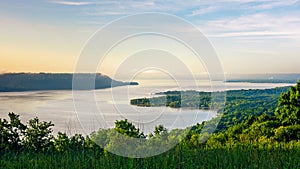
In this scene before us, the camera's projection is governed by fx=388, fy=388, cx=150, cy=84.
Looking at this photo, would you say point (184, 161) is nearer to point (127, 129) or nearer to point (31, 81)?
point (127, 129)

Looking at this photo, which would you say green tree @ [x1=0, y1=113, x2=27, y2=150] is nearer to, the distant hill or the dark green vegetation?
the dark green vegetation

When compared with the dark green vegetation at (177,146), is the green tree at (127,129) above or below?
above

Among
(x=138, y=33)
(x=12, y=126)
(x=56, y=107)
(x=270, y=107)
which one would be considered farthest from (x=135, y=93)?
(x=270, y=107)

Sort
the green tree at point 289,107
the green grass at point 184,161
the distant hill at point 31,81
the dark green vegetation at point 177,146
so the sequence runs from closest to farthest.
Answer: the green grass at point 184,161 → the dark green vegetation at point 177,146 → the distant hill at point 31,81 → the green tree at point 289,107

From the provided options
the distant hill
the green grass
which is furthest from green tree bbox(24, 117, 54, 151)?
the distant hill

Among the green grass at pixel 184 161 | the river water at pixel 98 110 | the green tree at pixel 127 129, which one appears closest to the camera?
the green grass at pixel 184 161

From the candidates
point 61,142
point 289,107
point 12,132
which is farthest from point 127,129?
point 289,107

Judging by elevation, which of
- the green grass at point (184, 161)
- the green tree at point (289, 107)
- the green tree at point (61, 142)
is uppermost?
the green tree at point (289, 107)

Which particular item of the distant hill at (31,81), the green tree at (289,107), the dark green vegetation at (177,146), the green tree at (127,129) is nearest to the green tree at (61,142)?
the dark green vegetation at (177,146)

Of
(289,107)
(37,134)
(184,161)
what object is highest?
(289,107)

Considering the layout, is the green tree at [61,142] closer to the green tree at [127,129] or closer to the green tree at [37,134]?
the green tree at [37,134]
